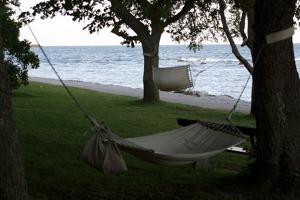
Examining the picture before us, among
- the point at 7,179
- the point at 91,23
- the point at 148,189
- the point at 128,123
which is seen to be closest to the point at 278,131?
the point at 148,189

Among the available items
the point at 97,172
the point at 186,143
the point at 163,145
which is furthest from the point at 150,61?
the point at 163,145

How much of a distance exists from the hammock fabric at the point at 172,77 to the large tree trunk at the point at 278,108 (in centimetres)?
553

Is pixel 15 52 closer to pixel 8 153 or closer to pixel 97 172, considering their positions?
pixel 97 172

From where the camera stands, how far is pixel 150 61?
523 inches

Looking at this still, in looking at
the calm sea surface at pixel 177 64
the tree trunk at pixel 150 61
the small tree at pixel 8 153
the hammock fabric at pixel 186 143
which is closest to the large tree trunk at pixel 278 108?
the hammock fabric at pixel 186 143

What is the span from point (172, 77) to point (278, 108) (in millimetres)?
5691

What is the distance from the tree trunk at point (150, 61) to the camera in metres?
12.9

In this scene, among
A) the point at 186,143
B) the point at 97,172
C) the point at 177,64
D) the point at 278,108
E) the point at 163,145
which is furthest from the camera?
the point at 177,64

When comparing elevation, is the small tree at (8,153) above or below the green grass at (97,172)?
above

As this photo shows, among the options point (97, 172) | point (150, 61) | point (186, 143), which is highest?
point (150, 61)

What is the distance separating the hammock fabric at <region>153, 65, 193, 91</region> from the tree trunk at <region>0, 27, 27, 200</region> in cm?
718

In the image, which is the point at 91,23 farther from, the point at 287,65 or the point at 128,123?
the point at 287,65

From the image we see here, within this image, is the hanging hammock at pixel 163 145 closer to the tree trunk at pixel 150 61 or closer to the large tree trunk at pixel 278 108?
the large tree trunk at pixel 278 108

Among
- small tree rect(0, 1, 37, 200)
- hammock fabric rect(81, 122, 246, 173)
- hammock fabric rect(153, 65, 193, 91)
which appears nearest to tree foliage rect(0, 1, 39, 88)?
hammock fabric rect(153, 65, 193, 91)
